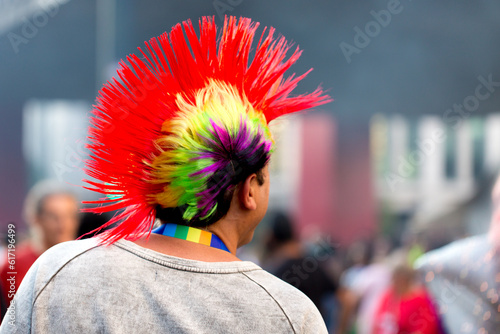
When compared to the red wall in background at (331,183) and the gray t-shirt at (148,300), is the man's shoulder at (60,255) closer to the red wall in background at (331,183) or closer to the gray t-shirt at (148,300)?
the gray t-shirt at (148,300)

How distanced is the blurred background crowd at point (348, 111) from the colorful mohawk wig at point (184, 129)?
8.58ft

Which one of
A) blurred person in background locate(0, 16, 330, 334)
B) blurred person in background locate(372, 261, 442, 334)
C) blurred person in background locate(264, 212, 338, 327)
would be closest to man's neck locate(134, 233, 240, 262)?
blurred person in background locate(0, 16, 330, 334)

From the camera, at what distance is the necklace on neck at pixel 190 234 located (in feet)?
3.00

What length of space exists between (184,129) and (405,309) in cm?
227

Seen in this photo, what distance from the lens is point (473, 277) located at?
2068 mm

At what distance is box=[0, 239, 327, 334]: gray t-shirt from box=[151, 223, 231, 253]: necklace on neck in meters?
0.06

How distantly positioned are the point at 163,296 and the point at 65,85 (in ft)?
14.7

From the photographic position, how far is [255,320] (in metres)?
0.81

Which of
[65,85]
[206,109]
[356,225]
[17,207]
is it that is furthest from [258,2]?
[206,109]

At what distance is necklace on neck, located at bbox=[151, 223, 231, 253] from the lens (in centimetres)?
92

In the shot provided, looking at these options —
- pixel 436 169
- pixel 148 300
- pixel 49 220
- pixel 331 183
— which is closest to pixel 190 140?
pixel 148 300

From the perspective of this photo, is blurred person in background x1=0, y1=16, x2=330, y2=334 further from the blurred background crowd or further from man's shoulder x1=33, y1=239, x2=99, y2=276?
the blurred background crowd

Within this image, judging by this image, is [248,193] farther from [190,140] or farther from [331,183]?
[331,183]

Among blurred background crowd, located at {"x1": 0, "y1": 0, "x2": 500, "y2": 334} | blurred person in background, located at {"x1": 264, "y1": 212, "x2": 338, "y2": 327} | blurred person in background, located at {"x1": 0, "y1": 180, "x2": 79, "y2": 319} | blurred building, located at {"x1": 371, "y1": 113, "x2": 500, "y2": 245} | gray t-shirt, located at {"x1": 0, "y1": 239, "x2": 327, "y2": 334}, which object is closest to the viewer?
gray t-shirt, located at {"x1": 0, "y1": 239, "x2": 327, "y2": 334}
